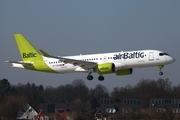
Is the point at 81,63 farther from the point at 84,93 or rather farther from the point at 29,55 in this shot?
the point at 84,93

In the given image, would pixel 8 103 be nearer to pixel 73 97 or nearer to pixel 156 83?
pixel 156 83

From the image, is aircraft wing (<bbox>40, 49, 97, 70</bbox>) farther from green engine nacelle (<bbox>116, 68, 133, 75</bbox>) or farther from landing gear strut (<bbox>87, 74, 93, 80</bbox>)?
green engine nacelle (<bbox>116, 68, 133, 75</bbox>)

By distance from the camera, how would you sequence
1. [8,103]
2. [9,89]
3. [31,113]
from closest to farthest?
[8,103], [31,113], [9,89]

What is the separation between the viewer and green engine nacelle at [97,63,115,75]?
208ft

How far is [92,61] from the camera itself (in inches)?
2603

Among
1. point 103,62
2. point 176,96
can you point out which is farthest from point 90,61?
point 176,96

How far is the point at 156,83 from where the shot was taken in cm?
10950

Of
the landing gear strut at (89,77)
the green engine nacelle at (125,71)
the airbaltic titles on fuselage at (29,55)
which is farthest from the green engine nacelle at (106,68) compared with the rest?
the airbaltic titles on fuselage at (29,55)

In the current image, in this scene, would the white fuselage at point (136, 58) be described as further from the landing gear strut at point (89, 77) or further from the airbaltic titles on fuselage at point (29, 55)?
the airbaltic titles on fuselage at point (29, 55)

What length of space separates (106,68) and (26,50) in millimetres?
14362

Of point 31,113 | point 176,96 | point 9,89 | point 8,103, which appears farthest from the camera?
point 9,89

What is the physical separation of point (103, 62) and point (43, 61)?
9.50 meters

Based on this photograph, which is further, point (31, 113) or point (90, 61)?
point (31, 113)

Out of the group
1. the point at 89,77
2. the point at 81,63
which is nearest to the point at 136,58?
the point at 81,63
